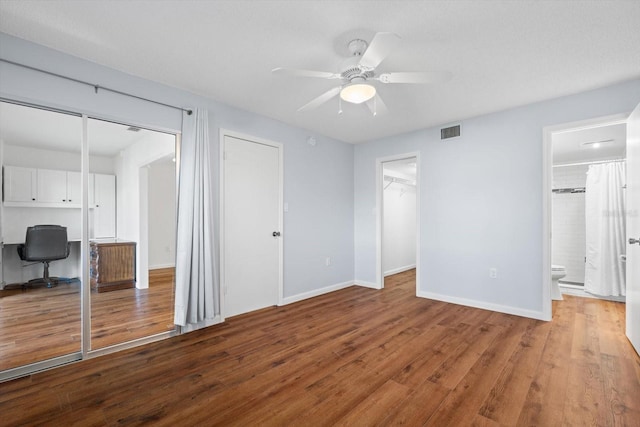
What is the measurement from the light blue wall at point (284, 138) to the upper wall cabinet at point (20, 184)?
0.59 m

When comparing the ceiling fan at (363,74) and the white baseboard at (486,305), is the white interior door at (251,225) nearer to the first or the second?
the ceiling fan at (363,74)

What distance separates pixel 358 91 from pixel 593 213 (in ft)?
15.8

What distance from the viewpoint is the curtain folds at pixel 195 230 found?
2926 millimetres

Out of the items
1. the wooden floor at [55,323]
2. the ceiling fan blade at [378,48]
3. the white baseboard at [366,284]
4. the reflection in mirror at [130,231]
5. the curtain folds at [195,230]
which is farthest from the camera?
the white baseboard at [366,284]

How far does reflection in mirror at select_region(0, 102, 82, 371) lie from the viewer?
2320mm

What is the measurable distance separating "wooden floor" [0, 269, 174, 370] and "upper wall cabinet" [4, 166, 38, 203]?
80 centimetres

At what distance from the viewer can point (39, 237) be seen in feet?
8.05

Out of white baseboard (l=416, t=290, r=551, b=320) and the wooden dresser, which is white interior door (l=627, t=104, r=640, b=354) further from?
the wooden dresser

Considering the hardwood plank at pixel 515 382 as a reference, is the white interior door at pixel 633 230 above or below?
above

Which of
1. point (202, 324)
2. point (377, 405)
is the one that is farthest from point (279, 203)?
point (377, 405)

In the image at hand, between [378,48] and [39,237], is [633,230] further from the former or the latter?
[39,237]

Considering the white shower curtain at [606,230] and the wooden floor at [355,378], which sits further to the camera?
the white shower curtain at [606,230]

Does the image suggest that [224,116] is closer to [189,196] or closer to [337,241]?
[189,196]

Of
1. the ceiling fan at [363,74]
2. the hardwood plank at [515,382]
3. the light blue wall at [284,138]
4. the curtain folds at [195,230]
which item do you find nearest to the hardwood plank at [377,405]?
the hardwood plank at [515,382]
